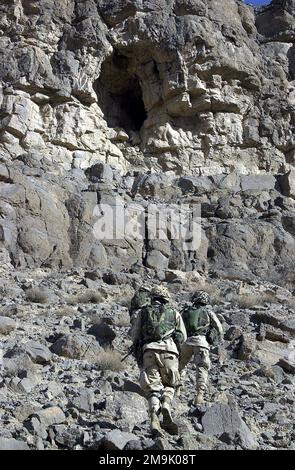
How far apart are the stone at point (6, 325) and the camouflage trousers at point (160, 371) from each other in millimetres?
4168

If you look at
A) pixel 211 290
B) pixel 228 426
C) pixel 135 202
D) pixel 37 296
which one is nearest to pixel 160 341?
pixel 228 426

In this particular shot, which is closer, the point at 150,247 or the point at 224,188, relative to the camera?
the point at 150,247

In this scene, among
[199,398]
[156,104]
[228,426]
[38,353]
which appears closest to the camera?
[228,426]

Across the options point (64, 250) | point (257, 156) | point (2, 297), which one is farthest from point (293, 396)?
point (257, 156)

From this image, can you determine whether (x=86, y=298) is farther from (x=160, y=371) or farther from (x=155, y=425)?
(x=155, y=425)

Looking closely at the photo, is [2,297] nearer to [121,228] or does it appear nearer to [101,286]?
[101,286]

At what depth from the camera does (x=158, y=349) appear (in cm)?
779

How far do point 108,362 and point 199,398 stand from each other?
1.74m

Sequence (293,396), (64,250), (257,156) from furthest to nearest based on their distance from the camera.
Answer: (257,156)
(64,250)
(293,396)

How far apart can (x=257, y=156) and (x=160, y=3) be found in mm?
7198

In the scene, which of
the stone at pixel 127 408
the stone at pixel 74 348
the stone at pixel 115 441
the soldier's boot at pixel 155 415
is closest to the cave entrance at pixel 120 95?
the stone at pixel 74 348

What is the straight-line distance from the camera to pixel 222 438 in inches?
296

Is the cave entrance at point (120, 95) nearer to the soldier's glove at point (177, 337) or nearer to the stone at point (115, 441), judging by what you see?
the soldier's glove at point (177, 337)

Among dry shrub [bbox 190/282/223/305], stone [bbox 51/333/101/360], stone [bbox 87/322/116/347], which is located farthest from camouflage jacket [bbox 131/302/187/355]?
dry shrub [bbox 190/282/223/305]
